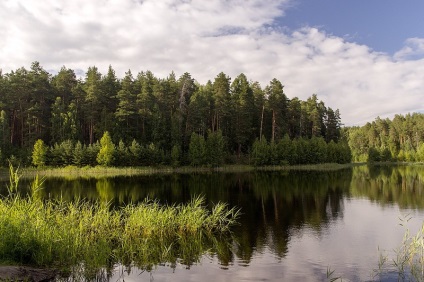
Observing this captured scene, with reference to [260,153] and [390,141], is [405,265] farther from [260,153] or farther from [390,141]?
[390,141]

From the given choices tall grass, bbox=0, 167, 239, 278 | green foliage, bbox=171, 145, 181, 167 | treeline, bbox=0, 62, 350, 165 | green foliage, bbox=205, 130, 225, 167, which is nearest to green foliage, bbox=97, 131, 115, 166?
treeline, bbox=0, 62, 350, 165

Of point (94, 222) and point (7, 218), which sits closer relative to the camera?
point (7, 218)

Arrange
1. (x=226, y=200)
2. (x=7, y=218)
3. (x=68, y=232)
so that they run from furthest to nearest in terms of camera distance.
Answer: (x=226, y=200)
(x=68, y=232)
(x=7, y=218)

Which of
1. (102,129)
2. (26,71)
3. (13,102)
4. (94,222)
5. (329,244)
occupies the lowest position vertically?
(329,244)

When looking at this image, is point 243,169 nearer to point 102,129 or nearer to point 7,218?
point 102,129

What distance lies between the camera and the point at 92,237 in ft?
51.1

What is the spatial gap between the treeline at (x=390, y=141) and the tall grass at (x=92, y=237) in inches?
5088

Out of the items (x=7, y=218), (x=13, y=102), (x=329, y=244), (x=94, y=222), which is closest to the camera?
(x=7, y=218)

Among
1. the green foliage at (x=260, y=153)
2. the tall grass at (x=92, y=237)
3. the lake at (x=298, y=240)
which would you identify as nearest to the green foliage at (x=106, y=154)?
the green foliage at (x=260, y=153)

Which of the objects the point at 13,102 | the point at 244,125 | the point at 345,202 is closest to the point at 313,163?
the point at 244,125

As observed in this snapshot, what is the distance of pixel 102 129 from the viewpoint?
80.5 metres

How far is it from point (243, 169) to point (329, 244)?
6406cm

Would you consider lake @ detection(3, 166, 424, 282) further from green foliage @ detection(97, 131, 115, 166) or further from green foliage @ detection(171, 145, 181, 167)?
green foliage @ detection(171, 145, 181, 167)

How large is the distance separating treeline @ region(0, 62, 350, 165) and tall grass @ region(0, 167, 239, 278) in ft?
186
